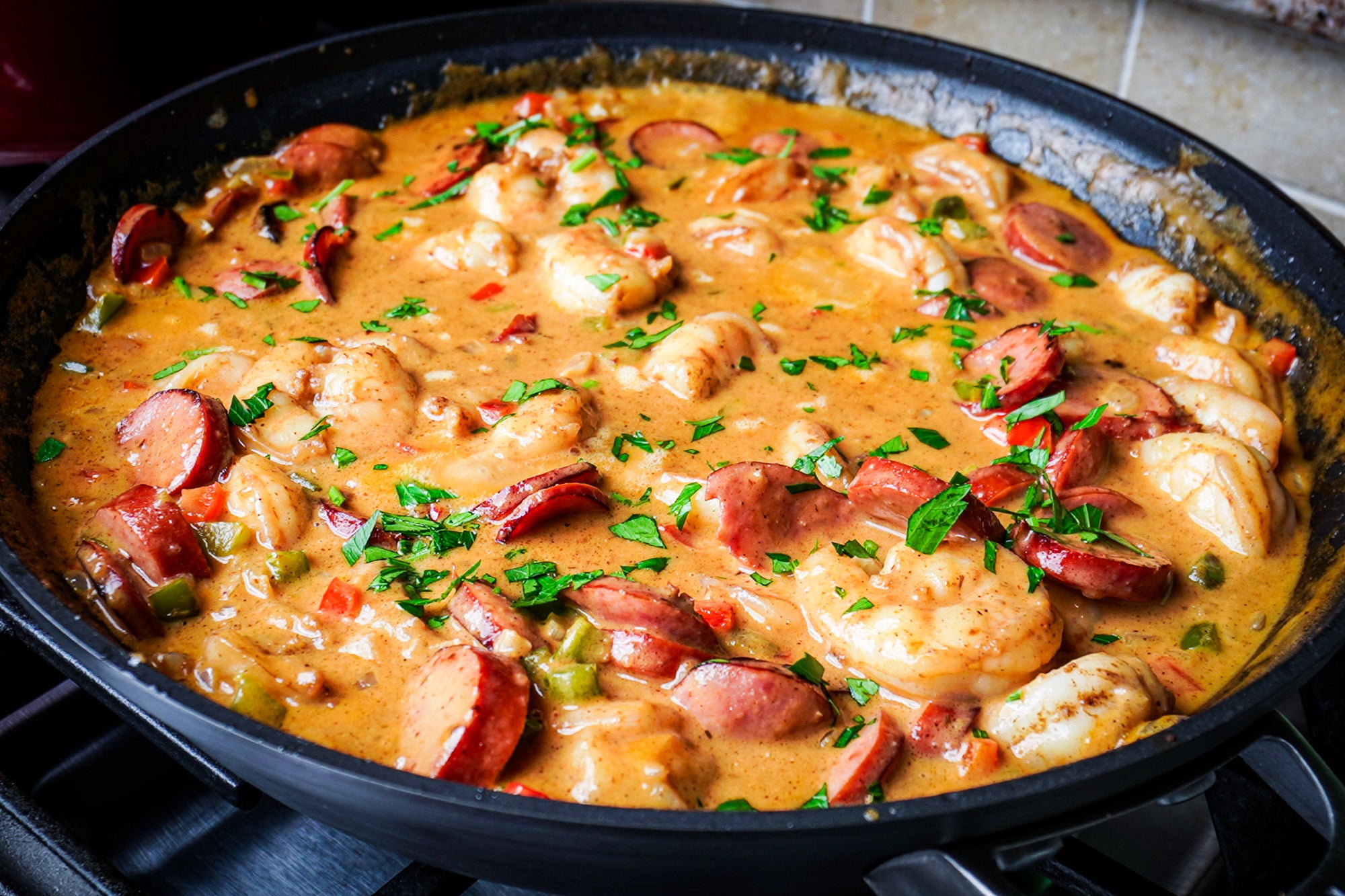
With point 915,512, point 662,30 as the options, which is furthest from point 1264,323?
point 662,30

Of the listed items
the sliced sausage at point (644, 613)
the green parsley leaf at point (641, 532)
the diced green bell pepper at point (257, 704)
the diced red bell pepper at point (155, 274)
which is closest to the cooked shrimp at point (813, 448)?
the green parsley leaf at point (641, 532)

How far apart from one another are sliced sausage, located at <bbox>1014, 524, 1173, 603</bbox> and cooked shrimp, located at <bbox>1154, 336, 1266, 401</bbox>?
0.62 meters

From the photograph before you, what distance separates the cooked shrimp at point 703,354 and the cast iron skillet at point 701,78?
3.52ft

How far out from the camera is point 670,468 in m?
2.17

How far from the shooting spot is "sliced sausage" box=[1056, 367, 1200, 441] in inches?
89.4

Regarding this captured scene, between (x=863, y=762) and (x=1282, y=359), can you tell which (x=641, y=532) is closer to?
(x=863, y=762)

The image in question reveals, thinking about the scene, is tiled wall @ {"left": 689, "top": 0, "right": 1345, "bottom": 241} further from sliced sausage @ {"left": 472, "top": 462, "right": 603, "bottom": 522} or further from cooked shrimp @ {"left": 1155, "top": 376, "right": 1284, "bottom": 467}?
sliced sausage @ {"left": 472, "top": 462, "right": 603, "bottom": 522}

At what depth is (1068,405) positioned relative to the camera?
231 cm

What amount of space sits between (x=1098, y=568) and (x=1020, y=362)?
1.90 feet

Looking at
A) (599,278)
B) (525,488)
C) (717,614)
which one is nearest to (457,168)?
(599,278)

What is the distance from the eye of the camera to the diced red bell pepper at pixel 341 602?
1.88 m

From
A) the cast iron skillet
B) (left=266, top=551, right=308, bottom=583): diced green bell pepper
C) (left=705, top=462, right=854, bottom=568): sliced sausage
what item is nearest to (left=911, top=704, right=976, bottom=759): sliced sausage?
the cast iron skillet

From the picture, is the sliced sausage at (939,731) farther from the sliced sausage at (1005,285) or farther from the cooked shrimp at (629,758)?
the sliced sausage at (1005,285)

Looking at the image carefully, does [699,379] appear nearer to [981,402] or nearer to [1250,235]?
[981,402]
